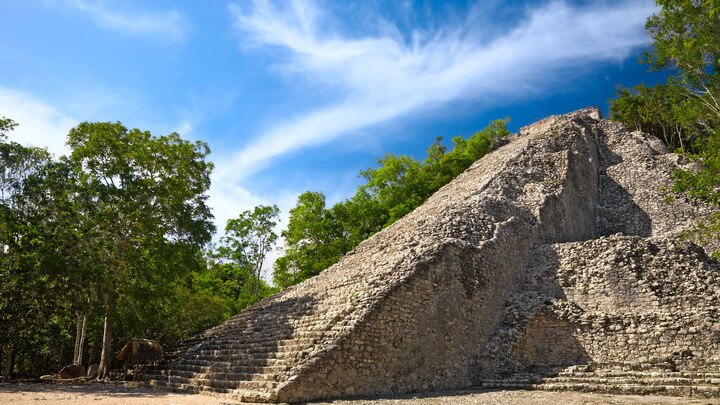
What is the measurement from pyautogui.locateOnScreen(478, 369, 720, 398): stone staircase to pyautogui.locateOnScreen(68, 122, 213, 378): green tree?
10.6 meters

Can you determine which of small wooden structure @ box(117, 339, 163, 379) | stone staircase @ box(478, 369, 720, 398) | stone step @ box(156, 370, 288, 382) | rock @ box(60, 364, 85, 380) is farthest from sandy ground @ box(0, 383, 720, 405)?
rock @ box(60, 364, 85, 380)

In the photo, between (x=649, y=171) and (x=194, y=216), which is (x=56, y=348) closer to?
(x=194, y=216)

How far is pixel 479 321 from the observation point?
44.3ft

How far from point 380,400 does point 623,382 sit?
5.35 m

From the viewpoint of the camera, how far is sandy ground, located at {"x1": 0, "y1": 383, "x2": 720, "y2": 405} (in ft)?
31.0

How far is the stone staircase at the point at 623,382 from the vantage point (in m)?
9.77

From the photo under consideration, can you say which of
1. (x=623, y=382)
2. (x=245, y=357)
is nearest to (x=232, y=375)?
(x=245, y=357)

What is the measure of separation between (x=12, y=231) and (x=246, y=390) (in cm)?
847

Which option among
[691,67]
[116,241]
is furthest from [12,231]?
[691,67]

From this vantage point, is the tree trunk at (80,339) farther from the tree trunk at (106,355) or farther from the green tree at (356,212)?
the green tree at (356,212)

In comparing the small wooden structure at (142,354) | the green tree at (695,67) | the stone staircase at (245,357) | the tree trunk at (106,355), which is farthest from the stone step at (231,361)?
the green tree at (695,67)

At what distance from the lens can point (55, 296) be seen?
46.5 feet

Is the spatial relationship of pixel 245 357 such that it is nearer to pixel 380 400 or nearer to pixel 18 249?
pixel 380 400

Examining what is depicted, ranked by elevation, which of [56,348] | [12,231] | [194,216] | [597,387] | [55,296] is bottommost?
[597,387]
